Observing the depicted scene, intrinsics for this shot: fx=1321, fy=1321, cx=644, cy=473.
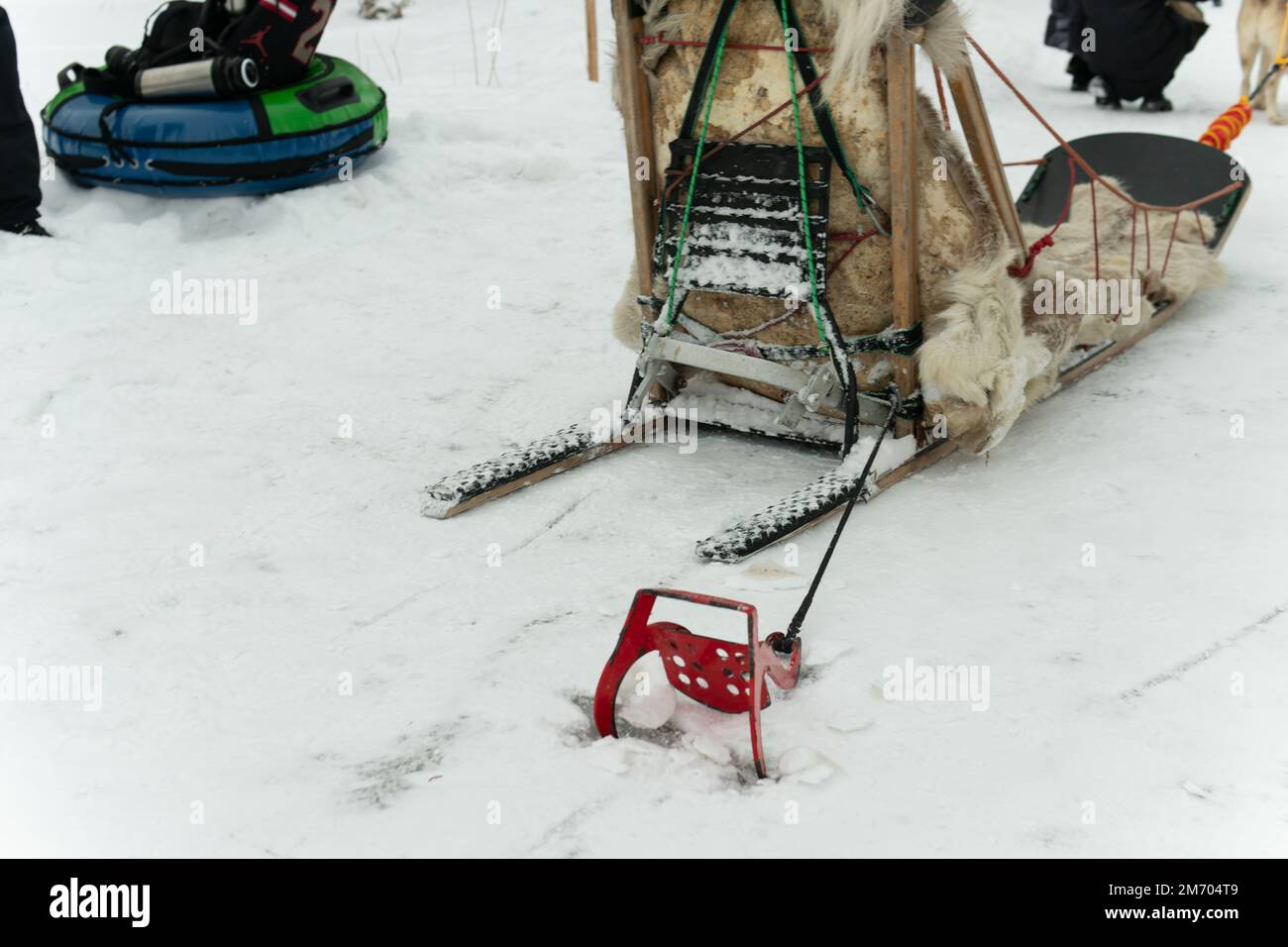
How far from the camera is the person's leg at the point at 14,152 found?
4812 mm

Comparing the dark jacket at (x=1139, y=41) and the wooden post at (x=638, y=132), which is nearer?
the wooden post at (x=638, y=132)

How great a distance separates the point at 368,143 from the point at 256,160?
22.6 inches

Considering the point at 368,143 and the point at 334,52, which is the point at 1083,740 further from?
the point at 334,52

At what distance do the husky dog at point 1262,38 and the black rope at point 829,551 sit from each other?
441cm

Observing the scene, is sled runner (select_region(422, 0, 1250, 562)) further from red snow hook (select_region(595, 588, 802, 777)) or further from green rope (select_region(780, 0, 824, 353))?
red snow hook (select_region(595, 588, 802, 777))

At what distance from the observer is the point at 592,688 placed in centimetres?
241

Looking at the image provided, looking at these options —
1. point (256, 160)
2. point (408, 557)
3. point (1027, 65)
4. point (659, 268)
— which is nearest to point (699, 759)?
point (408, 557)

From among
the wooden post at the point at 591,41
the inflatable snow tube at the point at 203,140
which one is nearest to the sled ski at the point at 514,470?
the inflatable snow tube at the point at 203,140

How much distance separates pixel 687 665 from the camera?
7.57ft

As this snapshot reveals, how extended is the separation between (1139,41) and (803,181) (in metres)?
4.91

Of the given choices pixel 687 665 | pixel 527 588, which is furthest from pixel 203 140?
pixel 687 665

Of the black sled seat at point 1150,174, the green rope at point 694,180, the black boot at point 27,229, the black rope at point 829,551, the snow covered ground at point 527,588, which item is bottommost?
the snow covered ground at point 527,588

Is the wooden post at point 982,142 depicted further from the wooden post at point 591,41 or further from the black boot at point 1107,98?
the black boot at point 1107,98

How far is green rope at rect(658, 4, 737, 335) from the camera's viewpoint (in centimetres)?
305
